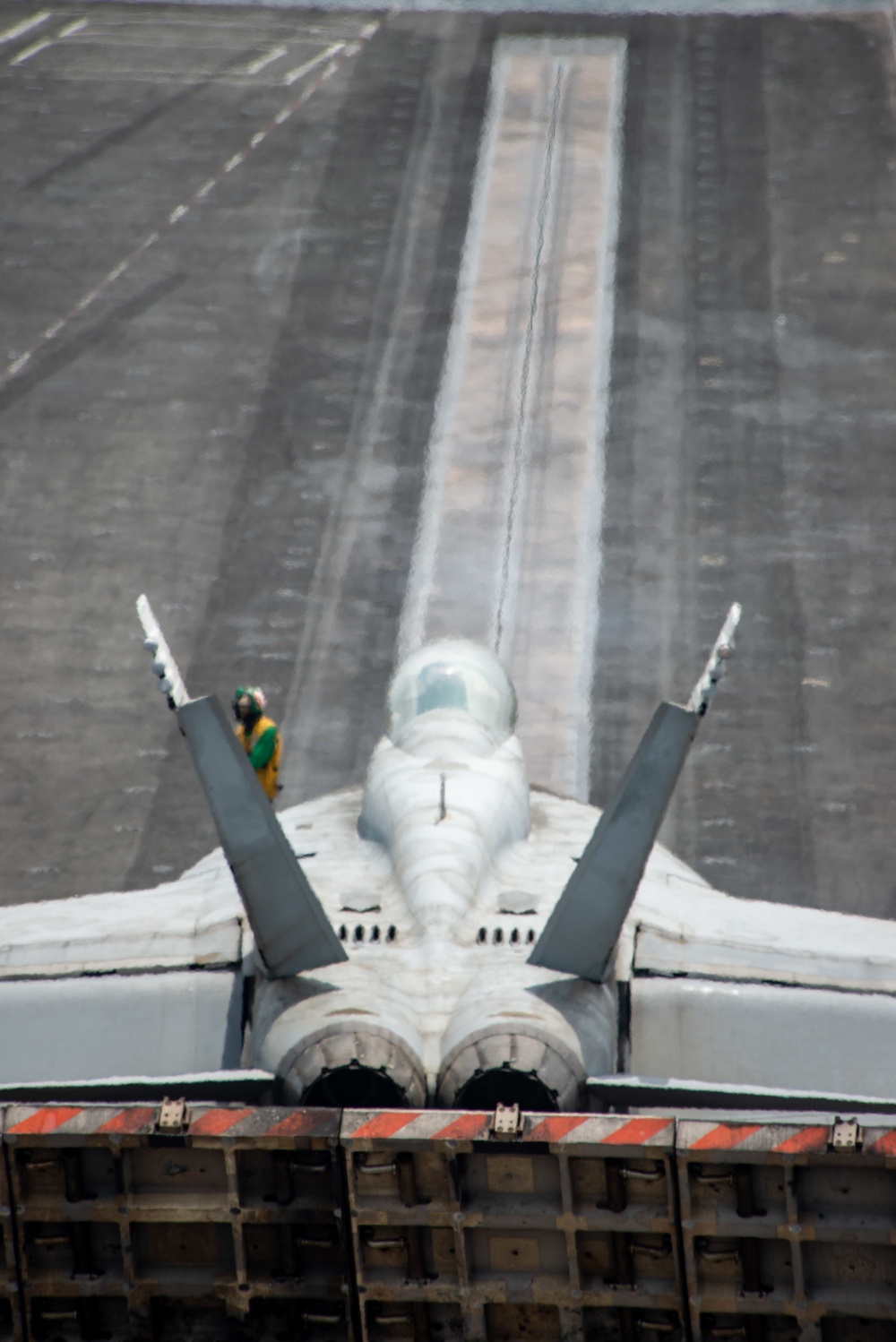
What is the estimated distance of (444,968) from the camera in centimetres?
1259

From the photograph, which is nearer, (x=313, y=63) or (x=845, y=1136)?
(x=845, y=1136)

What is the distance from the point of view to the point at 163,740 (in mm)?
23406

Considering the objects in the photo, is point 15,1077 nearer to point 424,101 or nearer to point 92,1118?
point 92,1118

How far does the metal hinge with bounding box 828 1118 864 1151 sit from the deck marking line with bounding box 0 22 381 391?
77.4 ft

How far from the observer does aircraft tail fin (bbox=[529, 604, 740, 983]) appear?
12.5m

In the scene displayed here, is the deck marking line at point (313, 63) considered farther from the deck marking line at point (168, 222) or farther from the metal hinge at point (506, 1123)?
the metal hinge at point (506, 1123)

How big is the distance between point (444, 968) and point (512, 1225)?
2084 mm

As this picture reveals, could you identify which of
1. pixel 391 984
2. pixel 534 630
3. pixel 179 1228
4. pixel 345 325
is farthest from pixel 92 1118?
pixel 345 325

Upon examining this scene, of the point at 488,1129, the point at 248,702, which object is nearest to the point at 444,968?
the point at 488,1129

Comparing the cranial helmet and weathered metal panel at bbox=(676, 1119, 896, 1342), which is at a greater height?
the cranial helmet

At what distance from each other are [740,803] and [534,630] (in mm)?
4622

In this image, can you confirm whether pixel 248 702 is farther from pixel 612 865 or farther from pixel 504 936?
pixel 612 865

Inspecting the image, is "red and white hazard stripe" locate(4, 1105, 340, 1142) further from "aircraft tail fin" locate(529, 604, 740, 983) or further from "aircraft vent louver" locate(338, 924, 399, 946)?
"aircraft tail fin" locate(529, 604, 740, 983)

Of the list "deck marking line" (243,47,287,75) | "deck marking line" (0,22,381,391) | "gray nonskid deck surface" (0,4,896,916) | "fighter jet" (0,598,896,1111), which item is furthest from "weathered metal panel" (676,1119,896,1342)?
"deck marking line" (243,47,287,75)
